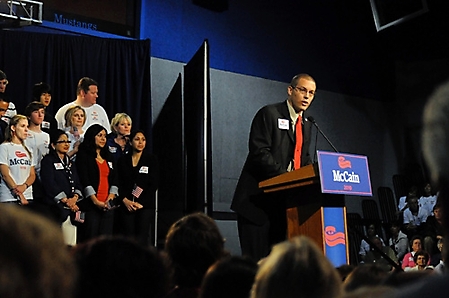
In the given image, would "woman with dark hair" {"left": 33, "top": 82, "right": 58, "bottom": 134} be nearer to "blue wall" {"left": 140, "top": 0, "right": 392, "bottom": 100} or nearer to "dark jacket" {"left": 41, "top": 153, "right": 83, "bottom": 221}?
"dark jacket" {"left": 41, "top": 153, "right": 83, "bottom": 221}

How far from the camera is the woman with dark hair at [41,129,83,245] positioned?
18.4 feet

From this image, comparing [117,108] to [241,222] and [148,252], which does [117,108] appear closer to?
[241,222]

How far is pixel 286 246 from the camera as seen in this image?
1.16 metres

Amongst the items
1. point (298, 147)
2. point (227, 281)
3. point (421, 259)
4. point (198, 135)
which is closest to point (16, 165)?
point (198, 135)

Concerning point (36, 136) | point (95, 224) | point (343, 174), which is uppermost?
point (36, 136)

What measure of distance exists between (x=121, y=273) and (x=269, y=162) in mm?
3033

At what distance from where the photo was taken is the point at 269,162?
425cm

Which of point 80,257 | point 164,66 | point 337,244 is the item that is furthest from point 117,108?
point 80,257

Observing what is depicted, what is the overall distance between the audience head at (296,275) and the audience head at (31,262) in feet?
1.49

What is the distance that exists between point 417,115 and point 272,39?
2.97 metres

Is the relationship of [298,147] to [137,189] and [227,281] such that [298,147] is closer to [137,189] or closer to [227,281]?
[137,189]

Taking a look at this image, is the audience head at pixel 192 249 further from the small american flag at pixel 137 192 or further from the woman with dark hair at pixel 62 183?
the small american flag at pixel 137 192

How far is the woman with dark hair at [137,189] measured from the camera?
6047 mm

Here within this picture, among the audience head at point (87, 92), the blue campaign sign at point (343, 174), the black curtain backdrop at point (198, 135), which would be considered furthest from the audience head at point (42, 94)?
the blue campaign sign at point (343, 174)
